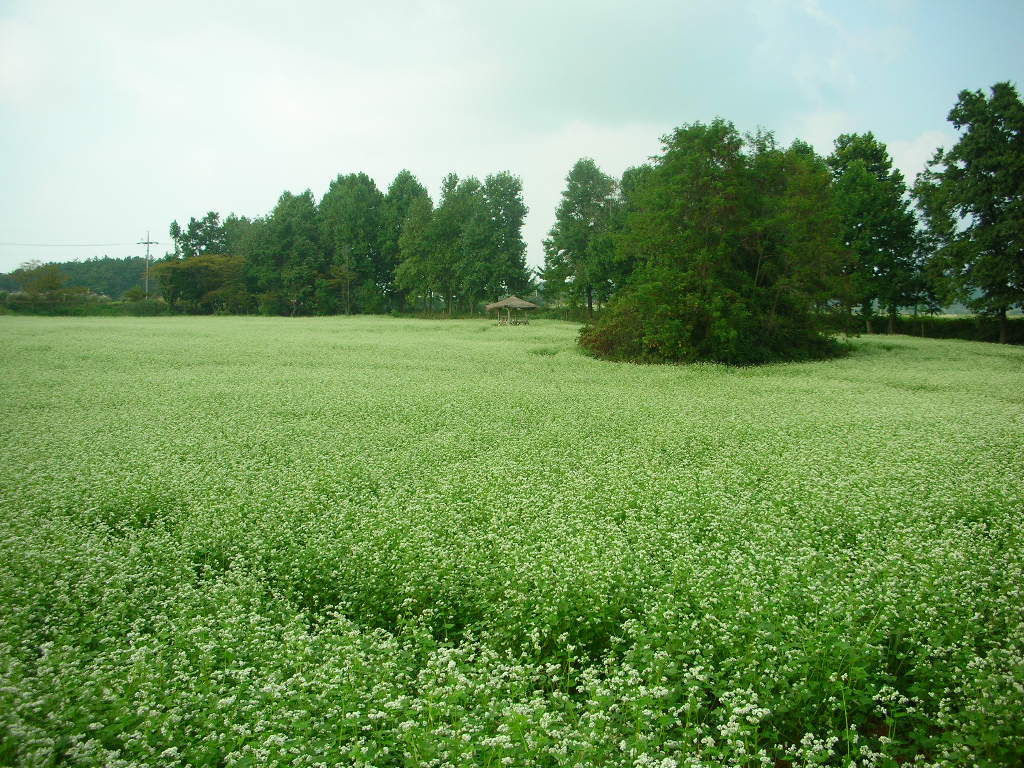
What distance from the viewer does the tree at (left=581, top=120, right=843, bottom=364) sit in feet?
96.2

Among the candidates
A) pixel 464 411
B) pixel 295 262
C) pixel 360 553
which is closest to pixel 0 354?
Result: pixel 464 411

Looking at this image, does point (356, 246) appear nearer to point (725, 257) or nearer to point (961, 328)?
point (725, 257)

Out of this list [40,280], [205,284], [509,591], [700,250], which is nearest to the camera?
[509,591]

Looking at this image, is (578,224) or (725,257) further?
(578,224)

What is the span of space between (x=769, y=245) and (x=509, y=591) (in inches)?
1224

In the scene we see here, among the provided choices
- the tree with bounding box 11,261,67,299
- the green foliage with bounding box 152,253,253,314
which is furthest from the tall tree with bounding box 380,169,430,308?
the tree with bounding box 11,261,67,299

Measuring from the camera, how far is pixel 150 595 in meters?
6.17

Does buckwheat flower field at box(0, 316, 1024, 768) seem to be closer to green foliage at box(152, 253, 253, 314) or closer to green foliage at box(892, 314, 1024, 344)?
green foliage at box(892, 314, 1024, 344)

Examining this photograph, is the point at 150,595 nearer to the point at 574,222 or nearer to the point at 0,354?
the point at 0,354

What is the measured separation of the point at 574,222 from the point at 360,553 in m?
71.5

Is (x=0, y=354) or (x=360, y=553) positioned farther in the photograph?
(x=0, y=354)

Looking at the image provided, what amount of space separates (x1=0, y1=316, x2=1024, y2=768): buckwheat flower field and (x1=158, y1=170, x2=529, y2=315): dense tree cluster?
216ft

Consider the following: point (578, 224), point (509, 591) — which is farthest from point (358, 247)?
point (509, 591)

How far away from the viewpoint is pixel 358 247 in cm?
8650
